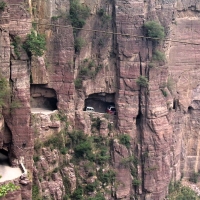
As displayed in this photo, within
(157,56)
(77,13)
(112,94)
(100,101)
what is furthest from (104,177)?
(77,13)

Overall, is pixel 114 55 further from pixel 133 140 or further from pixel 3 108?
pixel 3 108

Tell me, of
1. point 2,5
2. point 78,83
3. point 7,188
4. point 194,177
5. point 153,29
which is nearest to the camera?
point 7,188

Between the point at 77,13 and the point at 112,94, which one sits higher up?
the point at 77,13

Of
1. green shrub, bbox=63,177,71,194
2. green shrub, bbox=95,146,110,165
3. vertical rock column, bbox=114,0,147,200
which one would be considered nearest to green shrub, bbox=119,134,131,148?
vertical rock column, bbox=114,0,147,200

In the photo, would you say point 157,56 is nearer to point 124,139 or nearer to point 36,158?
point 124,139

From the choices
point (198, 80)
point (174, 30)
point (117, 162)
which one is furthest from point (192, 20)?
point (117, 162)

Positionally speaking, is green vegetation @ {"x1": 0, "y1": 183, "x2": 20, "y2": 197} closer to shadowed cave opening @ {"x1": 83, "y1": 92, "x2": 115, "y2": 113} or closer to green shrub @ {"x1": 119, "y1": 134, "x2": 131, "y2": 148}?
green shrub @ {"x1": 119, "y1": 134, "x2": 131, "y2": 148}
